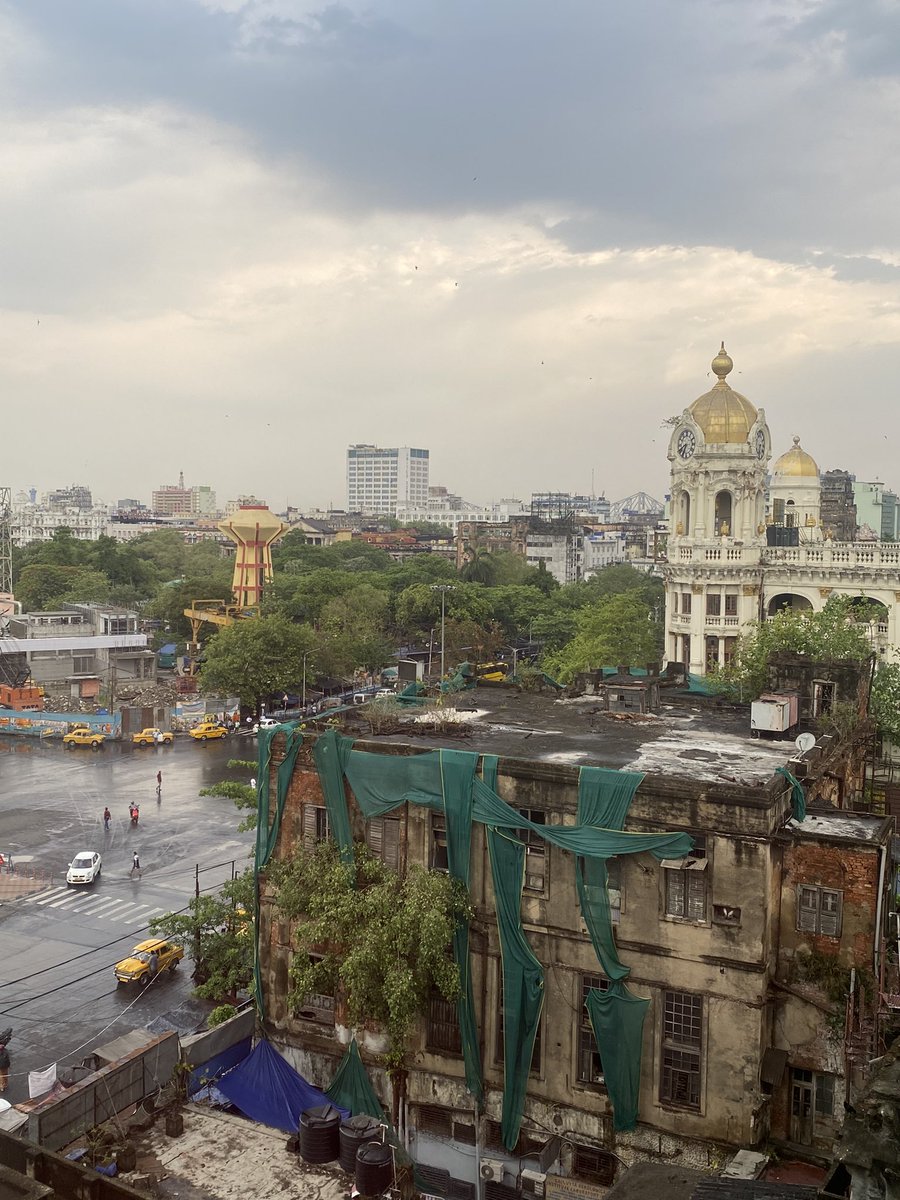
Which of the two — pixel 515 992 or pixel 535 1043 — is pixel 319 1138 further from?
pixel 515 992

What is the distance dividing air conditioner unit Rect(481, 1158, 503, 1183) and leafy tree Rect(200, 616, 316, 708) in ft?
157

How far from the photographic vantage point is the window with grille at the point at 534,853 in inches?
770

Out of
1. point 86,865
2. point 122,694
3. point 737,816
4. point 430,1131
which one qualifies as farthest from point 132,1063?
point 122,694

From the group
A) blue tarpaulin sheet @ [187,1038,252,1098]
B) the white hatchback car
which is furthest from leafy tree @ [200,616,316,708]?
blue tarpaulin sheet @ [187,1038,252,1098]

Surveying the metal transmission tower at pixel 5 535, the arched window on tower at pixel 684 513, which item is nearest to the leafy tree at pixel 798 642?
the arched window on tower at pixel 684 513

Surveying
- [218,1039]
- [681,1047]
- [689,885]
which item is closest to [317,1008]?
[218,1039]

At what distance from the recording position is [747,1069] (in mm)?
17625

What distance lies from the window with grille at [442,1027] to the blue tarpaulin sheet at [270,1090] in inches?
96.0

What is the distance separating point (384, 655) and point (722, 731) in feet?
185

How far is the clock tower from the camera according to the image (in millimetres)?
57281

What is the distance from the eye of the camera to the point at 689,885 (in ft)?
60.2

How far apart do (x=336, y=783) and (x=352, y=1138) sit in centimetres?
649

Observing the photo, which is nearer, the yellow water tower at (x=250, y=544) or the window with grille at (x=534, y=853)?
the window with grille at (x=534, y=853)

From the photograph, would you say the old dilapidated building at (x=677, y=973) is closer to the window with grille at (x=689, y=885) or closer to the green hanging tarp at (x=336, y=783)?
the window with grille at (x=689, y=885)
